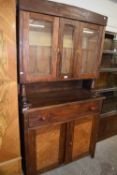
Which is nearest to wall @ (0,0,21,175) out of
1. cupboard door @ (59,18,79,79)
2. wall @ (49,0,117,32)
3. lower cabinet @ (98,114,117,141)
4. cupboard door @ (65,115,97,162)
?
cupboard door @ (59,18,79,79)

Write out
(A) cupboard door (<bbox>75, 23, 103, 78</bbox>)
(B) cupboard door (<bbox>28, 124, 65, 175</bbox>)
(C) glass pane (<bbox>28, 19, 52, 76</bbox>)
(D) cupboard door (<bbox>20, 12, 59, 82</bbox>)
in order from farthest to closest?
(A) cupboard door (<bbox>75, 23, 103, 78</bbox>) < (B) cupboard door (<bbox>28, 124, 65, 175</bbox>) < (C) glass pane (<bbox>28, 19, 52, 76</bbox>) < (D) cupboard door (<bbox>20, 12, 59, 82</bbox>)

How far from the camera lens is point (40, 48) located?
1483mm

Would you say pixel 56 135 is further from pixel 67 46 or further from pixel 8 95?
pixel 67 46

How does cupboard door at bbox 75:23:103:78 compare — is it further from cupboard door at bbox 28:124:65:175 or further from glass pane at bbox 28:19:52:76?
cupboard door at bbox 28:124:65:175

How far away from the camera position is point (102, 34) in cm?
172

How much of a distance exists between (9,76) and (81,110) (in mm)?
940

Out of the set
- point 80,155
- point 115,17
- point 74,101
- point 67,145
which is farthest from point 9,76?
point 115,17

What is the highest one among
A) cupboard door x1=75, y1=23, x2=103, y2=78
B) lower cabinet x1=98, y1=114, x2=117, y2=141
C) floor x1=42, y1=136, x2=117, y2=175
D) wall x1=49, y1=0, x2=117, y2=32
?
wall x1=49, y1=0, x2=117, y2=32

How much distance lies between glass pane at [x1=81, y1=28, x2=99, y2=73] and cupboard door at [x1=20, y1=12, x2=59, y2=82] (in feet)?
1.49

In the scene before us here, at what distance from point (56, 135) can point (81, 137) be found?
398 millimetres

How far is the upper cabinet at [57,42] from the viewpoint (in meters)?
1.30

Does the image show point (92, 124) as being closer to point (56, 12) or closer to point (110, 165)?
point (110, 165)

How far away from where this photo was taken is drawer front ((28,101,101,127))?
1.42 meters

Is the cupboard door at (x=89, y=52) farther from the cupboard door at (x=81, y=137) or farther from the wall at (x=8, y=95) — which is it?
the wall at (x=8, y=95)
